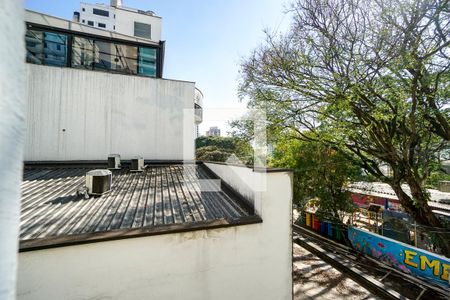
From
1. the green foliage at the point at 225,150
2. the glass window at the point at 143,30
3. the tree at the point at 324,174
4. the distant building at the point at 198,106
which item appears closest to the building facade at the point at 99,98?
the distant building at the point at 198,106

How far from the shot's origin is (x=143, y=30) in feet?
70.3

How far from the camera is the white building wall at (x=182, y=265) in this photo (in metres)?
3.27

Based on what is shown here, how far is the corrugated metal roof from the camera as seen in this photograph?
3848mm

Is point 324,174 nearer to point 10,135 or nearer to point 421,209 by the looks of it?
point 421,209

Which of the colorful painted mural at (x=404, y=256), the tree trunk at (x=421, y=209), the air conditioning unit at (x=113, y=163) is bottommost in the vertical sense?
the colorful painted mural at (x=404, y=256)

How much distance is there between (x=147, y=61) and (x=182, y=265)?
10.4m

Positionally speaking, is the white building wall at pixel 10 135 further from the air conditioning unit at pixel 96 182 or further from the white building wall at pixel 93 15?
the white building wall at pixel 93 15

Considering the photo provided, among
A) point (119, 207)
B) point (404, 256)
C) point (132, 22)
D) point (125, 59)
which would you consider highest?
point (132, 22)

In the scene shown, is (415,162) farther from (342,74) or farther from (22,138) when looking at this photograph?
(22,138)

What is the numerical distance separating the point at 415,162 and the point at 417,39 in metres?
5.26

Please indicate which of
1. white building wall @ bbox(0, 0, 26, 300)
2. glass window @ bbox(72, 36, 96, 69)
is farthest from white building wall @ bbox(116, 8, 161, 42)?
white building wall @ bbox(0, 0, 26, 300)

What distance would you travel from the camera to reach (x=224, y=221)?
4281 millimetres

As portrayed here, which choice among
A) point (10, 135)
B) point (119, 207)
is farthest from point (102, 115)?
point (10, 135)

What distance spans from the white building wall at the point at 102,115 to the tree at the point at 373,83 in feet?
16.4
